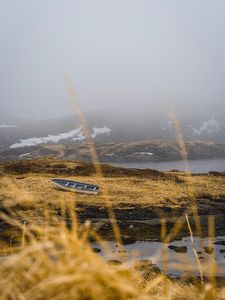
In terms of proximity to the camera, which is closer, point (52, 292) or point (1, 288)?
point (52, 292)

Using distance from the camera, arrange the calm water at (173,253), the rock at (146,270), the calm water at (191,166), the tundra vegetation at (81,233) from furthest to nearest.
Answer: the calm water at (191,166) → the calm water at (173,253) → the rock at (146,270) → the tundra vegetation at (81,233)

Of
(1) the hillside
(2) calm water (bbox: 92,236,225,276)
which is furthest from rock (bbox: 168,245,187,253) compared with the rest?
(1) the hillside

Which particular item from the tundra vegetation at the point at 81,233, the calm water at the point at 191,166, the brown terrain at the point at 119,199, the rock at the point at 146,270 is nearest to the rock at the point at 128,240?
the brown terrain at the point at 119,199

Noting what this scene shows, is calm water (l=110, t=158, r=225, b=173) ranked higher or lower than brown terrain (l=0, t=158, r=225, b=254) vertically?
higher

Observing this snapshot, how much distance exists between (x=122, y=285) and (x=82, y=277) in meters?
0.18

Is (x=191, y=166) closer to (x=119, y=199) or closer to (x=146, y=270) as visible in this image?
(x=119, y=199)

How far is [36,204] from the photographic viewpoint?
25.3 m

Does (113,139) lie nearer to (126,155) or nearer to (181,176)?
(126,155)

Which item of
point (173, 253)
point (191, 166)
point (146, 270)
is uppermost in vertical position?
point (191, 166)

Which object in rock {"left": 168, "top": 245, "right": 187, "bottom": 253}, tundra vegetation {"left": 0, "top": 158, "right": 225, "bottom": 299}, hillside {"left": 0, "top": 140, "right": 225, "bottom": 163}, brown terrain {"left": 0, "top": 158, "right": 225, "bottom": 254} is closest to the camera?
tundra vegetation {"left": 0, "top": 158, "right": 225, "bottom": 299}

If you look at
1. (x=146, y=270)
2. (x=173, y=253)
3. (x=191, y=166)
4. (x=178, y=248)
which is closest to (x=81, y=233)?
(x=146, y=270)

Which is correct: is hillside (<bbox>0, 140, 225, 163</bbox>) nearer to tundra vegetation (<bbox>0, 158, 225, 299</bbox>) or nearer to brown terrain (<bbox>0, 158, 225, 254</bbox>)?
brown terrain (<bbox>0, 158, 225, 254</bbox>)

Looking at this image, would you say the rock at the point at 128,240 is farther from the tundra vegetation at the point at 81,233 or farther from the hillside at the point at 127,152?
the hillside at the point at 127,152

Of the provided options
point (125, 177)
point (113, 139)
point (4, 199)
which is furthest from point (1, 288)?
point (113, 139)
